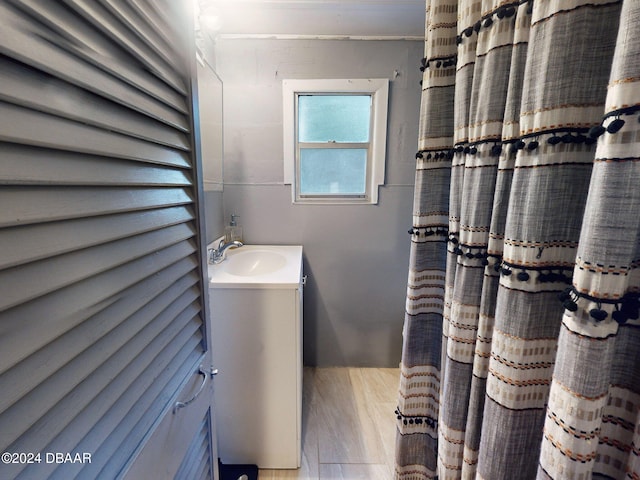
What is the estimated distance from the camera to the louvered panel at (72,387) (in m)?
0.33

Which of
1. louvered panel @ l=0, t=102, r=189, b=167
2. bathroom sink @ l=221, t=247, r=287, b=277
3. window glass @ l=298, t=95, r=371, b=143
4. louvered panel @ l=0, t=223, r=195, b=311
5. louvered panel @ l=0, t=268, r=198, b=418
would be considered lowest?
bathroom sink @ l=221, t=247, r=287, b=277

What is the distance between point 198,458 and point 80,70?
0.98 m

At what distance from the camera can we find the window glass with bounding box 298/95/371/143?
2.07 m

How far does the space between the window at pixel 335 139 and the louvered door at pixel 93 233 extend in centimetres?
139

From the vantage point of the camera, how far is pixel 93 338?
439 mm

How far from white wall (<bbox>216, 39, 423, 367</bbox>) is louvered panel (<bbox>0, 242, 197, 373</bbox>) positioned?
5.29ft

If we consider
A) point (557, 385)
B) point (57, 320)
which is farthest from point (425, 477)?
point (57, 320)

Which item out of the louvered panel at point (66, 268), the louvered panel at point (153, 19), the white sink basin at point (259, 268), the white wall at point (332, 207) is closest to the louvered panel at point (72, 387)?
the louvered panel at point (66, 268)

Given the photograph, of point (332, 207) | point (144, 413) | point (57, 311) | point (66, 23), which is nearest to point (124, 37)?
point (66, 23)

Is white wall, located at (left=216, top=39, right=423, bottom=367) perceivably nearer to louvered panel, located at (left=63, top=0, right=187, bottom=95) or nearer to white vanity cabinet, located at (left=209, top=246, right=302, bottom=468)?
white vanity cabinet, located at (left=209, top=246, right=302, bottom=468)

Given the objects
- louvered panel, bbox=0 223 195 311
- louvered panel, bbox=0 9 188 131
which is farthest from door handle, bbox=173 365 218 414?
louvered panel, bbox=0 9 188 131

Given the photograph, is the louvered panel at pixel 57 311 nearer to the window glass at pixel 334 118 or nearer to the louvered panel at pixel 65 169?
the louvered panel at pixel 65 169

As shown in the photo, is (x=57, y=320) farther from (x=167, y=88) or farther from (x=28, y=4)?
(x=167, y=88)

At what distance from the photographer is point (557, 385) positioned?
0.49 metres
